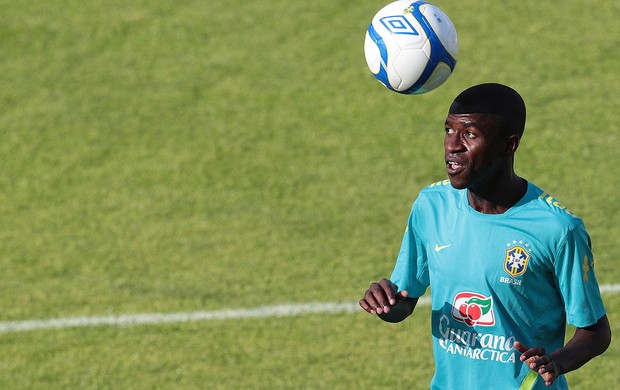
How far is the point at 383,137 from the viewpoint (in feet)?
35.8

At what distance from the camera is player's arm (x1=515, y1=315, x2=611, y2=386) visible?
423 cm


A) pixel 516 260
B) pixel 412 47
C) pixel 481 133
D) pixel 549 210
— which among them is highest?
pixel 412 47

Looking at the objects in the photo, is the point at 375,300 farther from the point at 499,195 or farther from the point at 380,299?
the point at 499,195

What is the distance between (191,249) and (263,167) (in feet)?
4.80

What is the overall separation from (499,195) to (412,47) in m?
1.47

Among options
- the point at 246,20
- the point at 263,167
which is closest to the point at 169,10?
the point at 246,20

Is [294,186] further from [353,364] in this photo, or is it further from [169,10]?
[169,10]

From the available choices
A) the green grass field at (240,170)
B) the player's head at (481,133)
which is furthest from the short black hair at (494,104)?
the green grass field at (240,170)

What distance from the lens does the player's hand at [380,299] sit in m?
4.62

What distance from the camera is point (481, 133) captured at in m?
4.59

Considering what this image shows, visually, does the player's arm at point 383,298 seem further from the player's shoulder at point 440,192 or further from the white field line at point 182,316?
the white field line at point 182,316

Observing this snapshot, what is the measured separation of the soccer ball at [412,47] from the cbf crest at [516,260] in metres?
1.57

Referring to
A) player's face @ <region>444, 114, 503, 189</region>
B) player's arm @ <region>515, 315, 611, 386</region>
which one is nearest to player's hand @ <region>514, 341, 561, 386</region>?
player's arm @ <region>515, 315, 611, 386</region>

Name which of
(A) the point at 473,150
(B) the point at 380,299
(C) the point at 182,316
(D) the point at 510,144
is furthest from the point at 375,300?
(C) the point at 182,316
